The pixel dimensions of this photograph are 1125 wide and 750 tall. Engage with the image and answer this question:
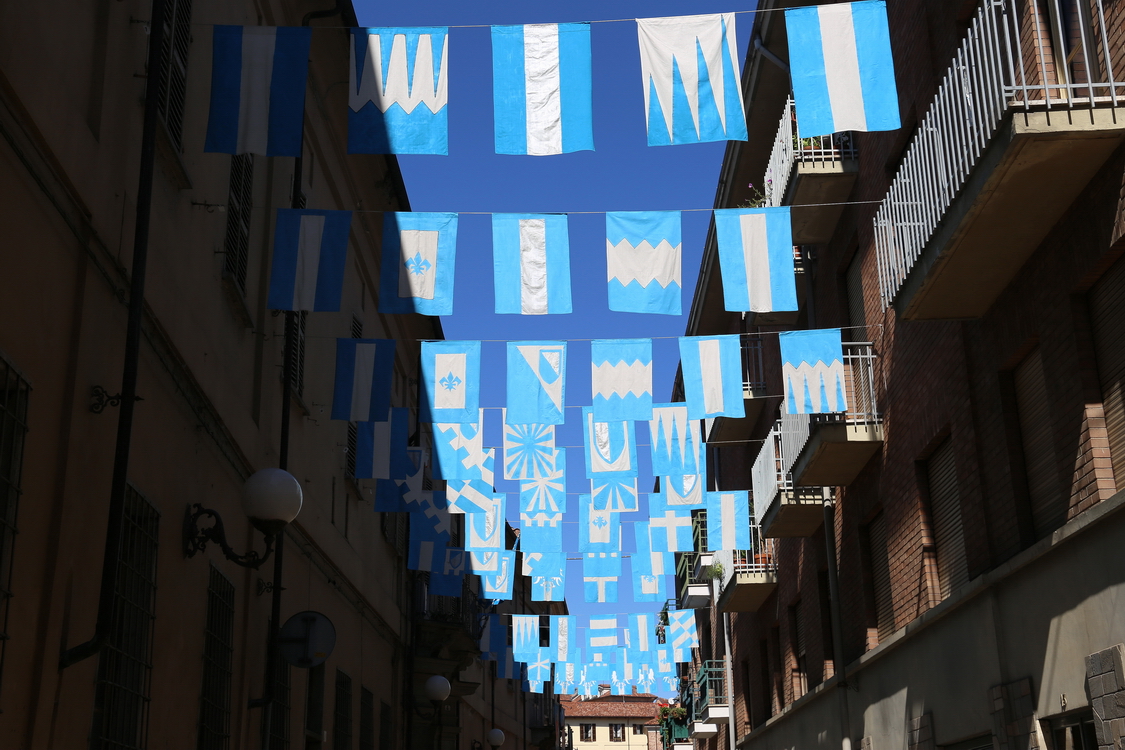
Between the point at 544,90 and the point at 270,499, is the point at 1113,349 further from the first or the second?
the point at 270,499

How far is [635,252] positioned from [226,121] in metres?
4.40

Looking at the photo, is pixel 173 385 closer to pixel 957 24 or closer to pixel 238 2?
pixel 238 2

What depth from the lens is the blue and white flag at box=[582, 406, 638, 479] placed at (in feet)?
59.1

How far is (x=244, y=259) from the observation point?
40.6 feet

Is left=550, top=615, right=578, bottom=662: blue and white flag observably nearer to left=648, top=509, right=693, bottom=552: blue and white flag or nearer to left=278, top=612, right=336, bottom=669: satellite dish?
left=648, top=509, right=693, bottom=552: blue and white flag

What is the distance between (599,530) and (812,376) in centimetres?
779

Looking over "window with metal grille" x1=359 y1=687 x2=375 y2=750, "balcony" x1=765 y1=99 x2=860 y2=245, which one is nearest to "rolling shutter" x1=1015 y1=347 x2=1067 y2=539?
"balcony" x1=765 y1=99 x2=860 y2=245

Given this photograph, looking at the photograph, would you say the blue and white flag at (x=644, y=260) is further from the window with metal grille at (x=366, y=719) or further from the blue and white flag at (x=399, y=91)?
the window with metal grille at (x=366, y=719)

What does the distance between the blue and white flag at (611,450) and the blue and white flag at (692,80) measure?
26.5 ft

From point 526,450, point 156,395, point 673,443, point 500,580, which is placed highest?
point 526,450

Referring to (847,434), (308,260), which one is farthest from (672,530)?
(308,260)

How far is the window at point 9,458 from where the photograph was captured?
239 inches

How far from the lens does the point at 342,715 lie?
16.9 metres

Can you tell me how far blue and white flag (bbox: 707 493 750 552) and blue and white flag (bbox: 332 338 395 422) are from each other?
9.15 meters
